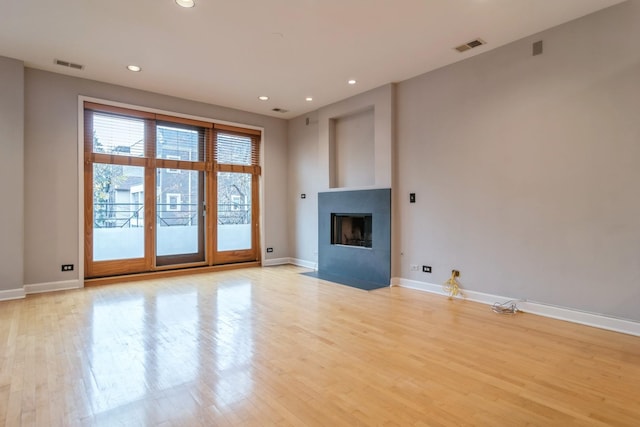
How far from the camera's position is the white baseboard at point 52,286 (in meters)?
4.67

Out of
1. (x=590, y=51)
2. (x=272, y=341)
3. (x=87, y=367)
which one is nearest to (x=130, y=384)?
(x=87, y=367)

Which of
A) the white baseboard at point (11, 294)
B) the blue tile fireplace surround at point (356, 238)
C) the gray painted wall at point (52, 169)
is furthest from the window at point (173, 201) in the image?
the blue tile fireplace surround at point (356, 238)

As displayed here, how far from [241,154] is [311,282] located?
305 cm

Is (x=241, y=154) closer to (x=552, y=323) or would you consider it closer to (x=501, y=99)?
(x=501, y=99)

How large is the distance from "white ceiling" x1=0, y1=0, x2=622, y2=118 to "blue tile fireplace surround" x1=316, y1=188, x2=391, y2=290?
1.91 metres

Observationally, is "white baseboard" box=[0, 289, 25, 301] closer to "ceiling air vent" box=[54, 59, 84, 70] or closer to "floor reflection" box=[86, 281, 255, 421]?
"floor reflection" box=[86, 281, 255, 421]

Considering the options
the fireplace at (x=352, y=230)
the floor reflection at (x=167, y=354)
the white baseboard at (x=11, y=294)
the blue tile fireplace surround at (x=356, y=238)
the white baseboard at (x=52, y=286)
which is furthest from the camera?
the fireplace at (x=352, y=230)

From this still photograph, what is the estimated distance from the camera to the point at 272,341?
299 centimetres

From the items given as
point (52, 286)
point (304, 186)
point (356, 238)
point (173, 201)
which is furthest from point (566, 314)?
point (52, 286)

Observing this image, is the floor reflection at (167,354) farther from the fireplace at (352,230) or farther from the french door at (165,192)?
the fireplace at (352,230)

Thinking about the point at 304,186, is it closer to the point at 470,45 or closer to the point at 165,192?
the point at 165,192

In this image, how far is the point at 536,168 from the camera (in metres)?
3.76

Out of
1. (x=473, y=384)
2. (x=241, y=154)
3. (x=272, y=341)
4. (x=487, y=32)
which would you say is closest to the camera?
(x=473, y=384)

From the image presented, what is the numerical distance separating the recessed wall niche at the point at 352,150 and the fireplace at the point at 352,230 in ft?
1.87
